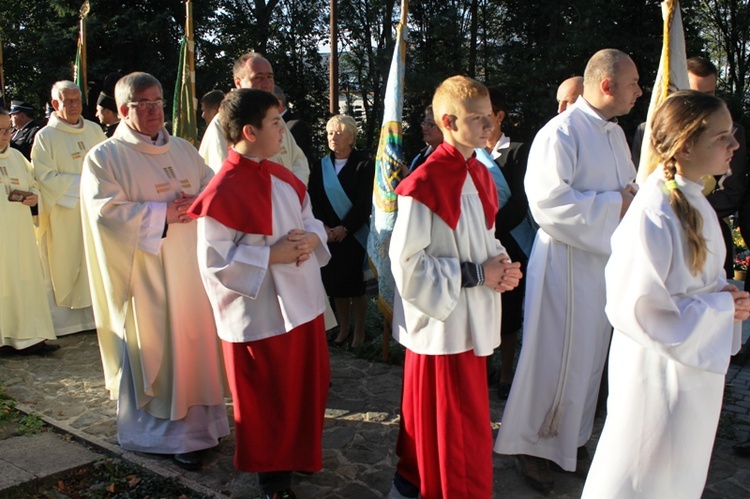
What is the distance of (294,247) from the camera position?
3633 mm

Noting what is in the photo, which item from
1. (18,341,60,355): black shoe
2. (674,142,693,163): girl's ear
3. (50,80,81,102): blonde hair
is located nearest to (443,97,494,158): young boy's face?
(674,142,693,163): girl's ear

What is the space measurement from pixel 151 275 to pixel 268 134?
130 centimetres

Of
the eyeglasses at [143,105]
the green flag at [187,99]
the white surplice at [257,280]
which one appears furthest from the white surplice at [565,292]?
the green flag at [187,99]

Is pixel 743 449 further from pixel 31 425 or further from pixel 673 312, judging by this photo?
pixel 31 425

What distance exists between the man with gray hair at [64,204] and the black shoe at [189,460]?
3.43 metres

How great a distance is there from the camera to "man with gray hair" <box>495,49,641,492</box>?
3.80 meters

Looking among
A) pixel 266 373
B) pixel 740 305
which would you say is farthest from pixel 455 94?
pixel 266 373

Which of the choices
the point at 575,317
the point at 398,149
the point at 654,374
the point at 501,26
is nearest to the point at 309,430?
the point at 575,317

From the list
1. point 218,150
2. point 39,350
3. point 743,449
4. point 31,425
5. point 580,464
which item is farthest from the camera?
point 39,350

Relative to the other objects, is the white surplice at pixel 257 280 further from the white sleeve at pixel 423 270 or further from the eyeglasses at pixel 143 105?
the eyeglasses at pixel 143 105

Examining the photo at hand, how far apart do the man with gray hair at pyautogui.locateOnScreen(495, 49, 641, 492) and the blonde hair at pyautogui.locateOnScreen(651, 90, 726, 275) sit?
1.03 meters

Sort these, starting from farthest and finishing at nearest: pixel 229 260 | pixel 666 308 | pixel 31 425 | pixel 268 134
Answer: pixel 31 425 → pixel 268 134 → pixel 229 260 → pixel 666 308

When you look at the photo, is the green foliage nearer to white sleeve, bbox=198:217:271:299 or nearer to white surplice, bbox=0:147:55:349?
white surplice, bbox=0:147:55:349

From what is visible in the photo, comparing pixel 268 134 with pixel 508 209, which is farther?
pixel 508 209
